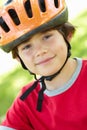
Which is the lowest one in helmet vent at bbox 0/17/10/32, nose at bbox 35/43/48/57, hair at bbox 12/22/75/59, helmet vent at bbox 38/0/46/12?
hair at bbox 12/22/75/59

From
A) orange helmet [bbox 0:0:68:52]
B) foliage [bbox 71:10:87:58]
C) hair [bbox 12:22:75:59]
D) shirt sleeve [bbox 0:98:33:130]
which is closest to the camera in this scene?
orange helmet [bbox 0:0:68:52]

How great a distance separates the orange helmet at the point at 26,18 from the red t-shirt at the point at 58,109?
0.37 meters

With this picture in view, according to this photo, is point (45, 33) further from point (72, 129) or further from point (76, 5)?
point (76, 5)

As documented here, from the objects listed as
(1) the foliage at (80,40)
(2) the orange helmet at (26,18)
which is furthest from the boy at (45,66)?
(1) the foliage at (80,40)

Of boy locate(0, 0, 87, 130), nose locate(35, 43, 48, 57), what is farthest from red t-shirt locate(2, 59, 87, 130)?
nose locate(35, 43, 48, 57)

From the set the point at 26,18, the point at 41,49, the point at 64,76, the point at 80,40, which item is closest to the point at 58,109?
the point at 64,76

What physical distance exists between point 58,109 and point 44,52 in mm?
394

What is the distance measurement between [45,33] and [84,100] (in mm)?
464

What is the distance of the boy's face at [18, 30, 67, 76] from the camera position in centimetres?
268

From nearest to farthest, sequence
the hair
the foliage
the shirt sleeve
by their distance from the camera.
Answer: the hair, the shirt sleeve, the foliage

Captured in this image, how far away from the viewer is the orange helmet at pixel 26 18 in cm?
266

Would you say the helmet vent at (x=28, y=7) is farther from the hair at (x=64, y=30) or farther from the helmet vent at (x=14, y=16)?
the hair at (x=64, y=30)

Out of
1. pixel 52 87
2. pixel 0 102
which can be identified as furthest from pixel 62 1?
pixel 0 102

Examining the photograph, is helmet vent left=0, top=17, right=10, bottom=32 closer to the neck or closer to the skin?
the skin
